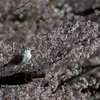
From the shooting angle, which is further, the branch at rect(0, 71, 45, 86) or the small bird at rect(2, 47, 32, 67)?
the small bird at rect(2, 47, 32, 67)

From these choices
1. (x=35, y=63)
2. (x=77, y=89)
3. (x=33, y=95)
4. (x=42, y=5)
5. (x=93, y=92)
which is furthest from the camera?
(x=42, y=5)

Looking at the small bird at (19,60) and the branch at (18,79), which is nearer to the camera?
the branch at (18,79)

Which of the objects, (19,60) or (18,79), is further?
(19,60)

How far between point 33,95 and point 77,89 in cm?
150

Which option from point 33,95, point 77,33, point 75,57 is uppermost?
point 77,33

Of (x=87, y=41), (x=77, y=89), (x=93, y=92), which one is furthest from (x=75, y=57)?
(x=93, y=92)

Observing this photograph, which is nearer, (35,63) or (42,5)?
(35,63)

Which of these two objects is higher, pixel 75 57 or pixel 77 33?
pixel 77 33

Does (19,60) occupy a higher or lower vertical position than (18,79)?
higher

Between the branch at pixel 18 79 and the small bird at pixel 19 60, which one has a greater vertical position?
the small bird at pixel 19 60

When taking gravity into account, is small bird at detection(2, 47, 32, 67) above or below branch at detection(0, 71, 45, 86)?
above

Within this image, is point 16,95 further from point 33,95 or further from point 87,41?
point 87,41

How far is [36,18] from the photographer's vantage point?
36.3 ft

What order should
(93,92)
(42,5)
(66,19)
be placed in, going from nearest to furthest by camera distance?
(93,92) < (42,5) < (66,19)
